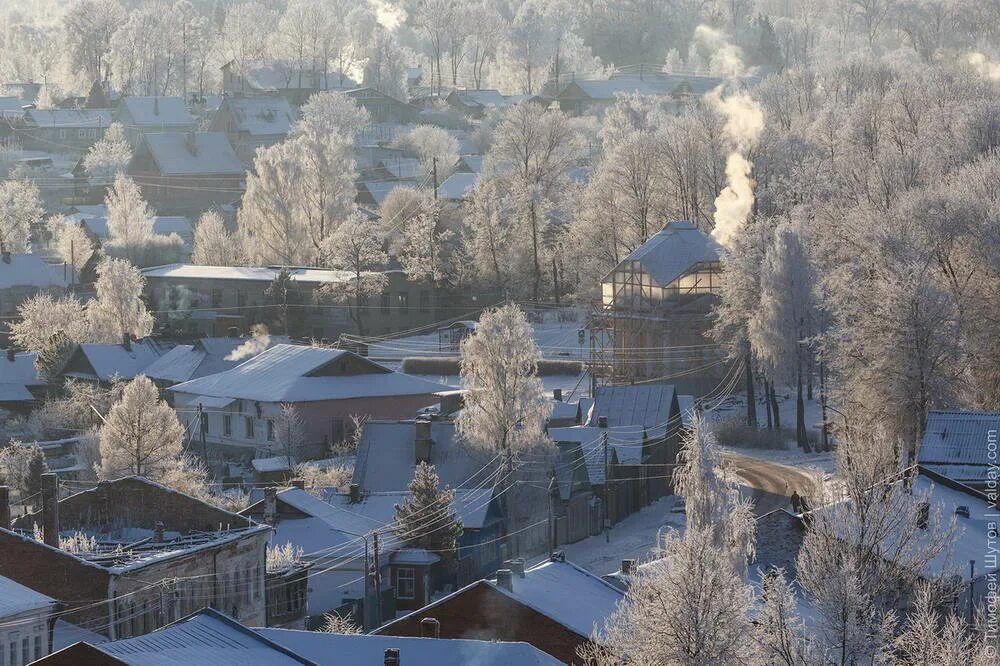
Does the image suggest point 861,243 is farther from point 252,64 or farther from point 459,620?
point 252,64

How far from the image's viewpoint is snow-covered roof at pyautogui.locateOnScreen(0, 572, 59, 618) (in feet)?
79.0

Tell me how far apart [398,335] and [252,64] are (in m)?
74.0

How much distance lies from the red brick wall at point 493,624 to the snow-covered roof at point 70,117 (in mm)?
94067

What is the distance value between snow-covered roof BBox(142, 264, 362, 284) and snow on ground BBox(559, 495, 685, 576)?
2740cm

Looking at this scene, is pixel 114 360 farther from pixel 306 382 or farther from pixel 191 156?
pixel 191 156

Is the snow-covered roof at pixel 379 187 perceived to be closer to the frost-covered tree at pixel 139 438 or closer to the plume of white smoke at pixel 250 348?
the plume of white smoke at pixel 250 348

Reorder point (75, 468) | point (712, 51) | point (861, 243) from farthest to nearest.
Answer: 1. point (712, 51)
2. point (861, 243)
3. point (75, 468)

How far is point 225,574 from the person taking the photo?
3059 cm

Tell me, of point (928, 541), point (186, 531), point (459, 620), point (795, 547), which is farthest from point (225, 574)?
point (928, 541)

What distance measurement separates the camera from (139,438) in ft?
144

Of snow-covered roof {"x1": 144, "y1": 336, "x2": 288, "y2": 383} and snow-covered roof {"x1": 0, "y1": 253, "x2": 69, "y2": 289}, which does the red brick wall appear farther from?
snow-covered roof {"x1": 0, "y1": 253, "x2": 69, "y2": 289}

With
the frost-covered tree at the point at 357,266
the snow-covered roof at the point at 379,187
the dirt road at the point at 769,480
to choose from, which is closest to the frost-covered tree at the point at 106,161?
the snow-covered roof at the point at 379,187

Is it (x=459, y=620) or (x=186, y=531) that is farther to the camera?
(x=186, y=531)

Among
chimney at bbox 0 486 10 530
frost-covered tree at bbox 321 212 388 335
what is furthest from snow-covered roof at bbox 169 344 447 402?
chimney at bbox 0 486 10 530
